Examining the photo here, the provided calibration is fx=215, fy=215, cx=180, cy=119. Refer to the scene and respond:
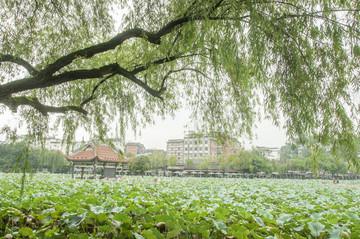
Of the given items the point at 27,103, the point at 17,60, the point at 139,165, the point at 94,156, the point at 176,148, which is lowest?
the point at 139,165

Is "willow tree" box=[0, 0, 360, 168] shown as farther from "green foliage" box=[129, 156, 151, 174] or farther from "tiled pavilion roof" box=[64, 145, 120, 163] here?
"green foliage" box=[129, 156, 151, 174]

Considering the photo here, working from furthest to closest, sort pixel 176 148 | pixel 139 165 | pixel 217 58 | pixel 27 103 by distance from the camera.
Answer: pixel 176 148 → pixel 139 165 → pixel 27 103 → pixel 217 58

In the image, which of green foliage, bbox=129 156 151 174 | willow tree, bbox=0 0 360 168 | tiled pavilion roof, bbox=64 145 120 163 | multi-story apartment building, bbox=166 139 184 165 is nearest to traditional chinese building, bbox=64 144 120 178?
tiled pavilion roof, bbox=64 145 120 163

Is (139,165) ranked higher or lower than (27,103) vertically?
lower

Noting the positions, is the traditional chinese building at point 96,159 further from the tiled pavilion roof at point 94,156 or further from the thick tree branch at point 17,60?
the thick tree branch at point 17,60

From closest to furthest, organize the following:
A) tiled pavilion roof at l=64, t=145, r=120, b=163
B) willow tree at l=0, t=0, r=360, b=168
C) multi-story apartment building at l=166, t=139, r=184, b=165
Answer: willow tree at l=0, t=0, r=360, b=168 < tiled pavilion roof at l=64, t=145, r=120, b=163 < multi-story apartment building at l=166, t=139, r=184, b=165

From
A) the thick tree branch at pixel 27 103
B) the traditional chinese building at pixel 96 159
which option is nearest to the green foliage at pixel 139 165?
the traditional chinese building at pixel 96 159

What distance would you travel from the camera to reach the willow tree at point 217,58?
168cm

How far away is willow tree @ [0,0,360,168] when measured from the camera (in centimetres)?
168

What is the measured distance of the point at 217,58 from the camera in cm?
205

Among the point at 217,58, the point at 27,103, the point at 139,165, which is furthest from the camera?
the point at 139,165

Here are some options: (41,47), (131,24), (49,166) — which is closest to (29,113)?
(41,47)

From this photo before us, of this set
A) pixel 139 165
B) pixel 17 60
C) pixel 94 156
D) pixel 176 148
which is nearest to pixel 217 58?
pixel 17 60

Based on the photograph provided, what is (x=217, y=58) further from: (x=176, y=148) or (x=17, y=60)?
(x=176, y=148)
